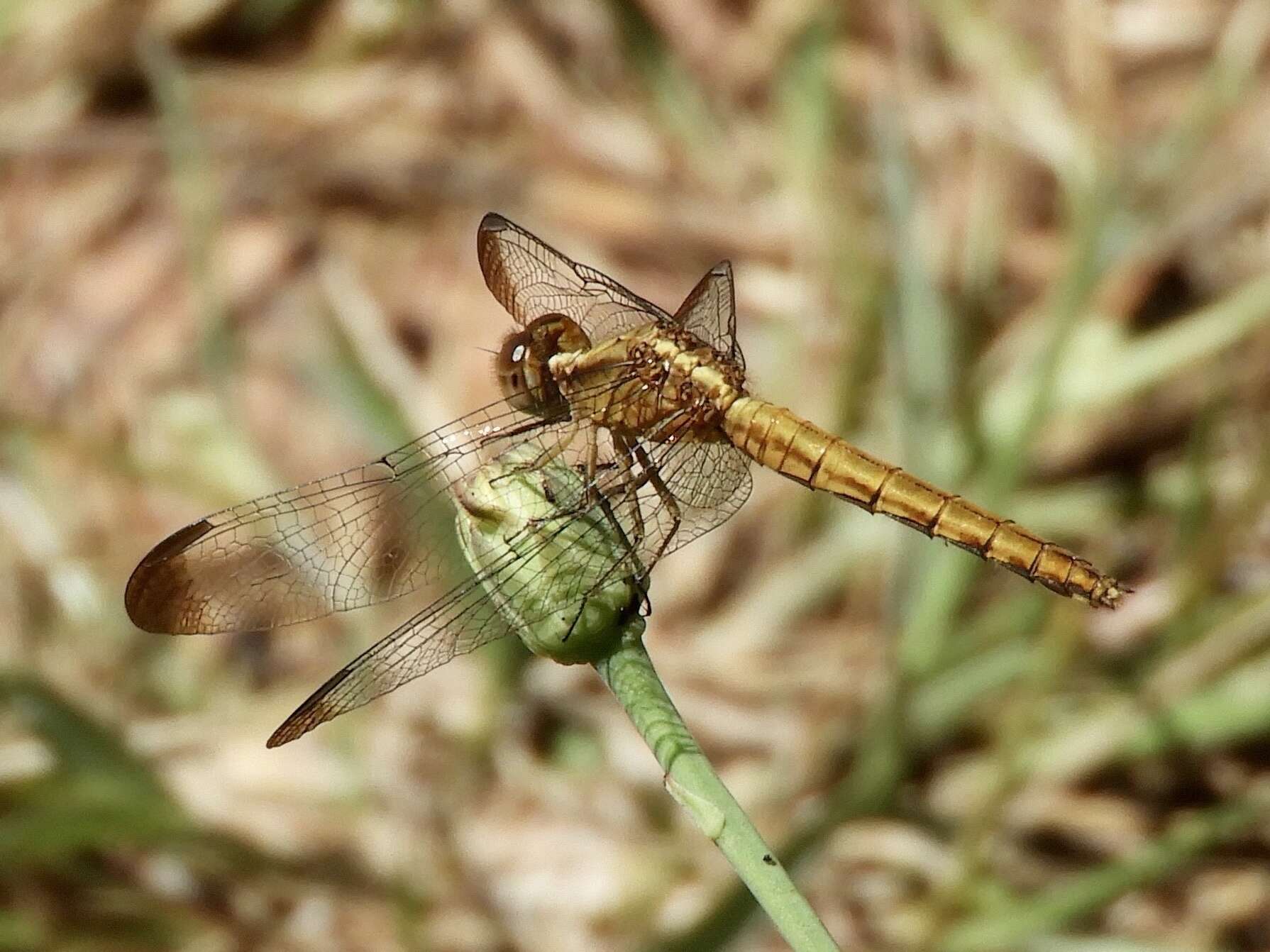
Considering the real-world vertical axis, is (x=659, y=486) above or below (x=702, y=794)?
above

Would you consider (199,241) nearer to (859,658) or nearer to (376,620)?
(376,620)

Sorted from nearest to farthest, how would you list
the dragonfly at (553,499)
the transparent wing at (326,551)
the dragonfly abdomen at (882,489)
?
the dragonfly at (553,499), the transparent wing at (326,551), the dragonfly abdomen at (882,489)

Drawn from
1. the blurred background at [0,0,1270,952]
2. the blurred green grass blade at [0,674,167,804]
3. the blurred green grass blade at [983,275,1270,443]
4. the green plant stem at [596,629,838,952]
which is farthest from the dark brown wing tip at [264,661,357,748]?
the blurred green grass blade at [983,275,1270,443]

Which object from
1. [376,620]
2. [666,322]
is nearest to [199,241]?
[376,620]

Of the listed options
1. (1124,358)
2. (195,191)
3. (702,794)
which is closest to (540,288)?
(702,794)

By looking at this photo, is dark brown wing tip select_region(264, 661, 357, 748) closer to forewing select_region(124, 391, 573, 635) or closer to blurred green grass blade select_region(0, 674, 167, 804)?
forewing select_region(124, 391, 573, 635)

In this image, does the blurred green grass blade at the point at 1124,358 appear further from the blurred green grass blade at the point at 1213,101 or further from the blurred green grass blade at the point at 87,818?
the blurred green grass blade at the point at 87,818

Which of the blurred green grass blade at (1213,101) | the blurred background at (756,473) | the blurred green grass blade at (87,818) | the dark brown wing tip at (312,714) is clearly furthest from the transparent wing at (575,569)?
the blurred green grass blade at (1213,101)

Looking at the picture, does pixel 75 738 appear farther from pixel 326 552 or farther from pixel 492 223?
pixel 492 223
